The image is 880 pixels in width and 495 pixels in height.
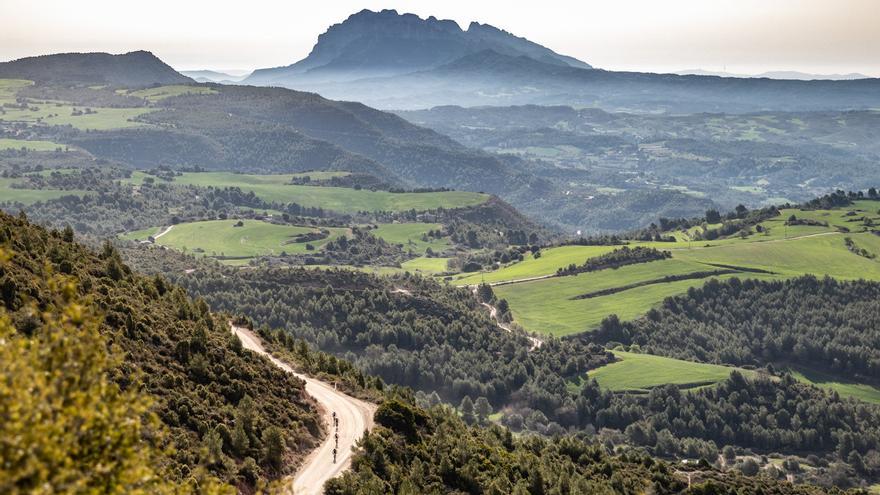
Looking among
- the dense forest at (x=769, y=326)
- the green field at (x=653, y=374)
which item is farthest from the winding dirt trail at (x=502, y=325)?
the dense forest at (x=769, y=326)

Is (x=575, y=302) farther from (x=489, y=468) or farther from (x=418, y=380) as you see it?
(x=489, y=468)

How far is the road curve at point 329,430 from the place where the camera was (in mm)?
49500

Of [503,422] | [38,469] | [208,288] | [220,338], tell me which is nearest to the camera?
[38,469]

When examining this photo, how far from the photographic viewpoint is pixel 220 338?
211ft

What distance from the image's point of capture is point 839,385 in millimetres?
155000

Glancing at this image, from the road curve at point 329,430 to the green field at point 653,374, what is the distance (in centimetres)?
8067

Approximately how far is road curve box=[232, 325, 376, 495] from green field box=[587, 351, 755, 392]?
265ft

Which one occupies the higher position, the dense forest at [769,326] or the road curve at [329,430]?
the road curve at [329,430]

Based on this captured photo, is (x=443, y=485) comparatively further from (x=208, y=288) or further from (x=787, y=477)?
(x=208, y=288)

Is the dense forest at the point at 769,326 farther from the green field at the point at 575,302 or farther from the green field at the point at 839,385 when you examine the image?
the green field at the point at 575,302

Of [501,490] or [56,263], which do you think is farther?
[56,263]

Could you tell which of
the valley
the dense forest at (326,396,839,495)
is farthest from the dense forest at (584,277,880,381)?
the dense forest at (326,396,839,495)

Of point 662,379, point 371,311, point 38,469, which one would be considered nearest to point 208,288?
point 371,311

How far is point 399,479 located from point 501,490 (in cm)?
652
